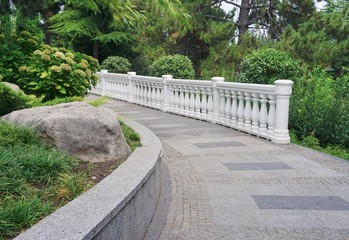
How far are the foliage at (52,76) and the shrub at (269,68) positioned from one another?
528 centimetres

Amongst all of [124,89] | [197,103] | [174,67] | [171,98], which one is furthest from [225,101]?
[124,89]

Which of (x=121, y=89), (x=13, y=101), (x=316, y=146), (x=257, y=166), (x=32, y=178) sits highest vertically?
(x=13, y=101)

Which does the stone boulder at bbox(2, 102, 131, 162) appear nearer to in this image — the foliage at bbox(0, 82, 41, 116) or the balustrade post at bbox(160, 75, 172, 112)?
the foliage at bbox(0, 82, 41, 116)

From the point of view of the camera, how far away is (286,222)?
12.2 ft

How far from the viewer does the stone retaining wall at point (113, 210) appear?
2246 mm

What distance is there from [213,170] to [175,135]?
2.91 m

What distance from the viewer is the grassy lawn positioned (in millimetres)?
2580

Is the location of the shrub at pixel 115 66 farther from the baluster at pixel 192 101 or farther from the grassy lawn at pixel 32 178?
the grassy lawn at pixel 32 178

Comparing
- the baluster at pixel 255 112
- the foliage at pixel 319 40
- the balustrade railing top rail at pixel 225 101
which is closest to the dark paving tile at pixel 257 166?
the balustrade railing top rail at pixel 225 101

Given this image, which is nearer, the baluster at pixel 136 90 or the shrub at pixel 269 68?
the shrub at pixel 269 68

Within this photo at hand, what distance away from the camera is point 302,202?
427 cm

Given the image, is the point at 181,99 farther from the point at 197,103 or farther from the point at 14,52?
the point at 14,52

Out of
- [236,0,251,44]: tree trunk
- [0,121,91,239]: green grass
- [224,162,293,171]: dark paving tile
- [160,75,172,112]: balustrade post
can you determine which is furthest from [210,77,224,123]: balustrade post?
[236,0,251,44]: tree trunk

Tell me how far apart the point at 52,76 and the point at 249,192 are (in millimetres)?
4525
